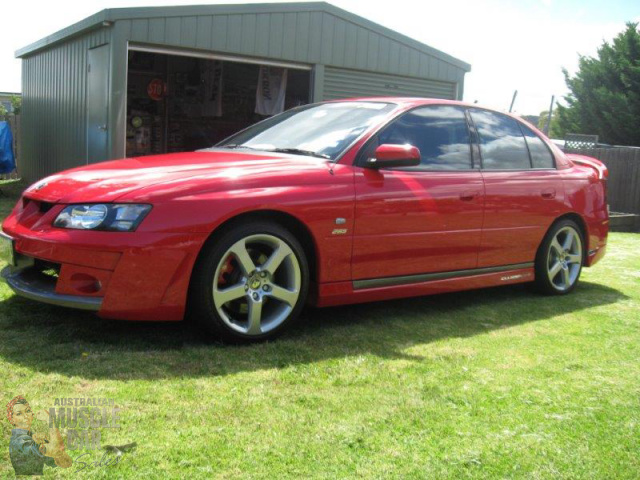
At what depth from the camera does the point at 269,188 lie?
12.5 feet

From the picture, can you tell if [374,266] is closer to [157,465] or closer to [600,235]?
[157,465]

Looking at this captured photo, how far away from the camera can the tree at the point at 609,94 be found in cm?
2623

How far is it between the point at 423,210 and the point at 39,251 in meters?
2.33

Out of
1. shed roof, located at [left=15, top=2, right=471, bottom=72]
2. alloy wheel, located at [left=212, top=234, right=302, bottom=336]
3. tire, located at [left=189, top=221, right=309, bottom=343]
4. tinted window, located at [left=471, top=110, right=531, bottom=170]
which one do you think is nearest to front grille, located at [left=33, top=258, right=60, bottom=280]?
tire, located at [left=189, top=221, right=309, bottom=343]

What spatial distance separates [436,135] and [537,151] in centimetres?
119

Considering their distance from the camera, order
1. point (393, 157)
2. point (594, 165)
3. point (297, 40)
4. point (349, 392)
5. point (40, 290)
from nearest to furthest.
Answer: point (349, 392) < point (40, 290) < point (393, 157) < point (594, 165) < point (297, 40)

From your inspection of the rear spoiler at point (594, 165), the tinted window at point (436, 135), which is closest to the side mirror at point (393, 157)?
the tinted window at point (436, 135)

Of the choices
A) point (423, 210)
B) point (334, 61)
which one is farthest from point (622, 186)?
point (423, 210)

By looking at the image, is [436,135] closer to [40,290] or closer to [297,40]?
[40,290]

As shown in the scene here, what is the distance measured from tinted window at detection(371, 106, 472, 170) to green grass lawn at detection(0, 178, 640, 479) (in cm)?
111

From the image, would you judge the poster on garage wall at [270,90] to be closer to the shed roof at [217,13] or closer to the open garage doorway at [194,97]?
the open garage doorway at [194,97]

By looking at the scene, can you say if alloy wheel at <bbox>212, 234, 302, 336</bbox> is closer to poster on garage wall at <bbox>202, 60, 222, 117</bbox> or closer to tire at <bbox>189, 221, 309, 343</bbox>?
tire at <bbox>189, 221, 309, 343</bbox>

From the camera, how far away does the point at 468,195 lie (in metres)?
4.79

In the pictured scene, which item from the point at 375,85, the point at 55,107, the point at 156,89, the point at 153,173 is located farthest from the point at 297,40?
the point at 153,173
